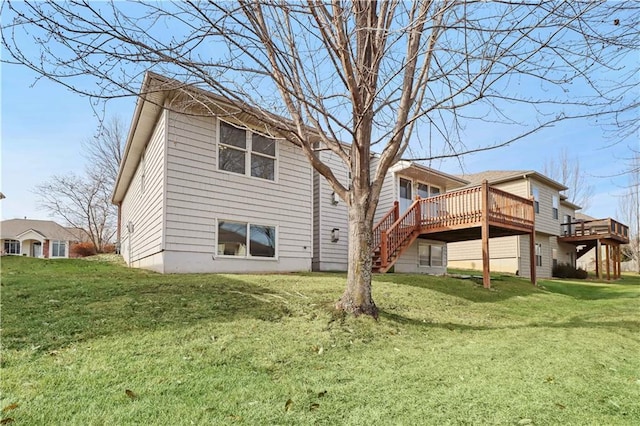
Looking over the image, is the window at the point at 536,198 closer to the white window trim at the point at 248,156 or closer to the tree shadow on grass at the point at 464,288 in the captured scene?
the tree shadow on grass at the point at 464,288

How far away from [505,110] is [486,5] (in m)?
→ 1.57

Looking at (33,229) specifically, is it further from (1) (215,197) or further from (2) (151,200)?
(1) (215,197)

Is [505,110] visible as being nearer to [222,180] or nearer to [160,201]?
[222,180]

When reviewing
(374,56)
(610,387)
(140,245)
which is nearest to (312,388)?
(610,387)

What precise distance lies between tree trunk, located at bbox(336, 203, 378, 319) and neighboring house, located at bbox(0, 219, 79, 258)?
124ft

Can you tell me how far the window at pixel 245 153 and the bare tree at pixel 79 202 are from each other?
21.7 meters

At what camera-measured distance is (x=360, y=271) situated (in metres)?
5.24

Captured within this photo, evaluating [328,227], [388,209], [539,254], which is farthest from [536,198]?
[328,227]

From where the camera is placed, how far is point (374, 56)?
16.5 ft

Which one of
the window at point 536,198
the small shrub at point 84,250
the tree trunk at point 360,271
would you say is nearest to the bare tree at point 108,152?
the small shrub at point 84,250

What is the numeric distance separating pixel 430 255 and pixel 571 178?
79.8 ft

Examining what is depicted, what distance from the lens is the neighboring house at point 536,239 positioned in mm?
20250

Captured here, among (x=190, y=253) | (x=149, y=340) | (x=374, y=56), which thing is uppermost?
(x=374, y=56)

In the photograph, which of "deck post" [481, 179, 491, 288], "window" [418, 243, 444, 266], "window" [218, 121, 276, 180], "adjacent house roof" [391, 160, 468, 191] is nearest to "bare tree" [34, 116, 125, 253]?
"window" [218, 121, 276, 180]
